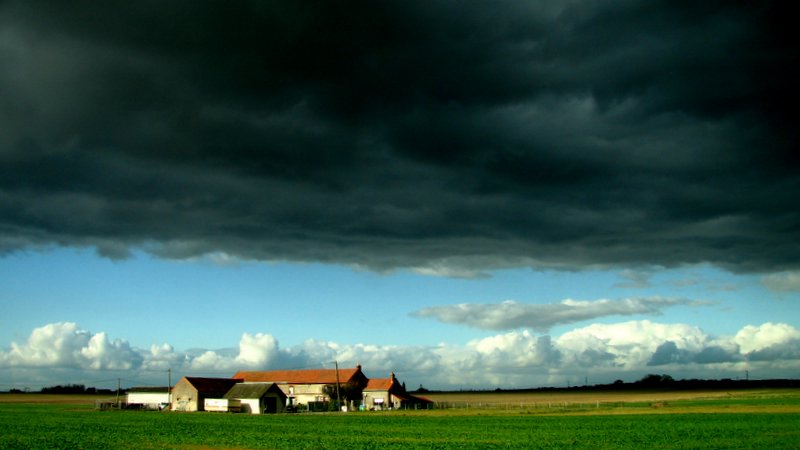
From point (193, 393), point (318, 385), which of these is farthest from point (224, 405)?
point (318, 385)

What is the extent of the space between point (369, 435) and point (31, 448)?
23192mm

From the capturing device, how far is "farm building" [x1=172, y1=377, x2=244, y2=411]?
11981 cm

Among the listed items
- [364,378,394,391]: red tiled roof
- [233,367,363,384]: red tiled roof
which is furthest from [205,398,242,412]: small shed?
[364,378,394,391]: red tiled roof

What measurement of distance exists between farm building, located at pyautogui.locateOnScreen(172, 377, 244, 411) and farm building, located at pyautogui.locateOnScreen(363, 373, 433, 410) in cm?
2835

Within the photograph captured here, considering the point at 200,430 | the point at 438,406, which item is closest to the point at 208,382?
the point at 438,406

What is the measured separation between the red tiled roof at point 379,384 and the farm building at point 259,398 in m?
22.5

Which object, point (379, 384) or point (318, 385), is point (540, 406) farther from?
point (318, 385)

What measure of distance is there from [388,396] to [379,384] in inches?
179

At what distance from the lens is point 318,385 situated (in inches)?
5261

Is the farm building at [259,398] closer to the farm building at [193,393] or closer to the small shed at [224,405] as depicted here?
the small shed at [224,405]

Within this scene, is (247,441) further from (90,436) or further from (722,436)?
(722,436)

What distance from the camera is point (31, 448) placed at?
40.5 metres

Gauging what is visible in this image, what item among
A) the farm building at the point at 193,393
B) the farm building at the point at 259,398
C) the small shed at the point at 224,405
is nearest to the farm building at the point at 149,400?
the farm building at the point at 193,393

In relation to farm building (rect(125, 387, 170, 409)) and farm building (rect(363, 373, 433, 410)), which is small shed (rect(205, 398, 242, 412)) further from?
farm building (rect(363, 373, 433, 410))
